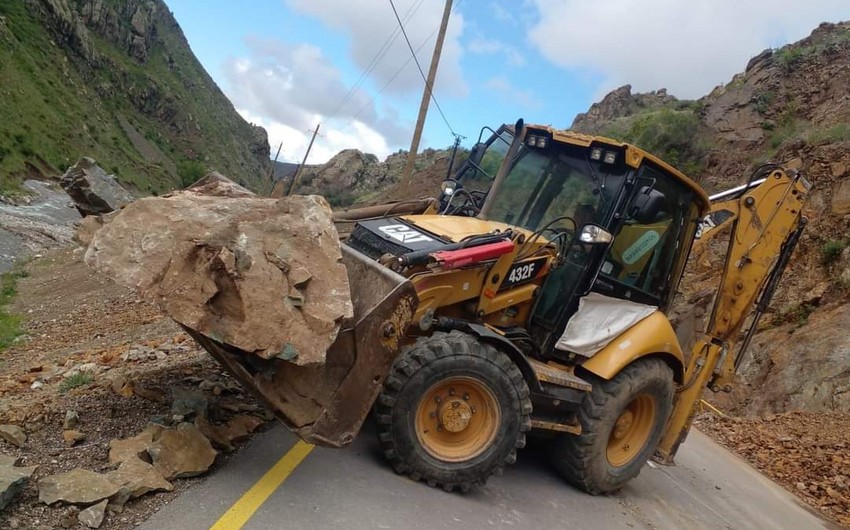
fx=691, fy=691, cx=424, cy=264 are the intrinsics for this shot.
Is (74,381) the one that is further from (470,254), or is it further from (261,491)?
(470,254)

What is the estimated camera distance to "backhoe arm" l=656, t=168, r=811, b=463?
23.7 feet

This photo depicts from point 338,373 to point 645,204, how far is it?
3278mm

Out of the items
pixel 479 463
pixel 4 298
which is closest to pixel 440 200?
pixel 479 463

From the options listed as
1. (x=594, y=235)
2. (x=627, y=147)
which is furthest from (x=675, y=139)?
(x=594, y=235)

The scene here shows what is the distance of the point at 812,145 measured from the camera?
17844 mm

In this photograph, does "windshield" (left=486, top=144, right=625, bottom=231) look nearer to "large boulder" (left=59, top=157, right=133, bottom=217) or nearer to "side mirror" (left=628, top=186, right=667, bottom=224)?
"side mirror" (left=628, top=186, right=667, bottom=224)

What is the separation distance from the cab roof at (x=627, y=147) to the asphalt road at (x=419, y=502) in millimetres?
2955

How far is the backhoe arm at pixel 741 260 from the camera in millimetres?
7238

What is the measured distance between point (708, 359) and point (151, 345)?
6157mm

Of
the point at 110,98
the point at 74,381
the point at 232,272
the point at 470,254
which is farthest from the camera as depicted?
the point at 110,98

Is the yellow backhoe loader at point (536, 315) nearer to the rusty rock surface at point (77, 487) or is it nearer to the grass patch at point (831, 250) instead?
the rusty rock surface at point (77, 487)

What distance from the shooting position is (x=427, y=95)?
1841 cm

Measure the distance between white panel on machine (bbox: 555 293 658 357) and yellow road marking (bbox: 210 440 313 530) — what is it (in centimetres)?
247

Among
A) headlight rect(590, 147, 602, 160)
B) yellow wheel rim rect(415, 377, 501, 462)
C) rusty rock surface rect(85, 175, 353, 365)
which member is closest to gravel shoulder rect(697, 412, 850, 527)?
headlight rect(590, 147, 602, 160)
